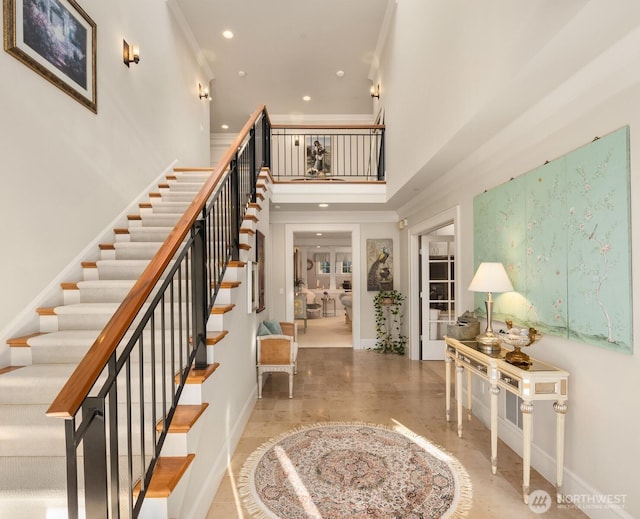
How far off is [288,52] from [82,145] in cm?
414

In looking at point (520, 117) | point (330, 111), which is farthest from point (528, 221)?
point (330, 111)

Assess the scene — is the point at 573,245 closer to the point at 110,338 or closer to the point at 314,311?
the point at 110,338

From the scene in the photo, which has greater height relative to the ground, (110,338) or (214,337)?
(110,338)

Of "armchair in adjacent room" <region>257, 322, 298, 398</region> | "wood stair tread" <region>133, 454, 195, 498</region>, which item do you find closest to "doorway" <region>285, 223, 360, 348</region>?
"armchair in adjacent room" <region>257, 322, 298, 398</region>

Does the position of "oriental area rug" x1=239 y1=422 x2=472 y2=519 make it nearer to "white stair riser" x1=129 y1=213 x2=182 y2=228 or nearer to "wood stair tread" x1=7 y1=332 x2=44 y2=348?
"wood stair tread" x1=7 y1=332 x2=44 y2=348

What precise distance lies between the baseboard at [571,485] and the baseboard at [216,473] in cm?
215

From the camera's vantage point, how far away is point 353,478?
2500 mm

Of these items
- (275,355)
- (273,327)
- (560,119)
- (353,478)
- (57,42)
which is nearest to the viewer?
(560,119)

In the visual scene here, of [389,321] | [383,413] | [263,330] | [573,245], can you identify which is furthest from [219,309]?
[389,321]

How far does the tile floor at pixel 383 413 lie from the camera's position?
2262 millimetres

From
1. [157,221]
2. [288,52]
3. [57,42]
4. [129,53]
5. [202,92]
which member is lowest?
[157,221]

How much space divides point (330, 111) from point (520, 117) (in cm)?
643

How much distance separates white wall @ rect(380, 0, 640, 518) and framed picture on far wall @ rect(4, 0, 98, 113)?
3.29 meters

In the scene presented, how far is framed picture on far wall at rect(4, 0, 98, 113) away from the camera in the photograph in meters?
2.56
